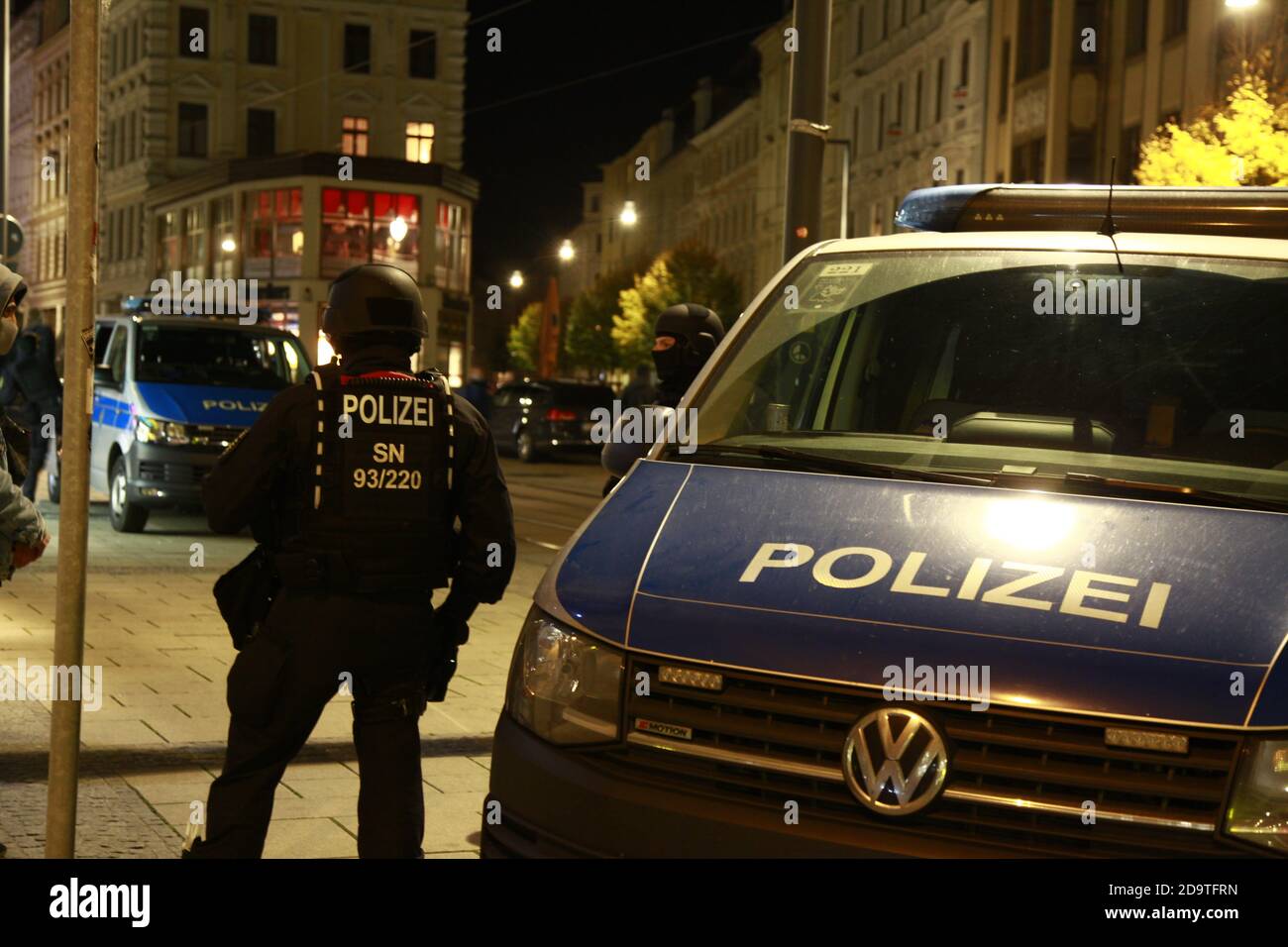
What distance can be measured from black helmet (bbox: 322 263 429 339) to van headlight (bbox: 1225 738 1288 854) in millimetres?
2200

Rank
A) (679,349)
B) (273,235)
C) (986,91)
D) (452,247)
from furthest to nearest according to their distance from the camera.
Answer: (452,247) < (273,235) < (986,91) < (679,349)

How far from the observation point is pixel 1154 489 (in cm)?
383

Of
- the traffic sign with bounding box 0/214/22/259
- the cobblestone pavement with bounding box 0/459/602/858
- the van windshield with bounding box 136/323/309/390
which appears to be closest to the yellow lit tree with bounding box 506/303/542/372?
the traffic sign with bounding box 0/214/22/259

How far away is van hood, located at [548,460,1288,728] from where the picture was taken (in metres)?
3.23

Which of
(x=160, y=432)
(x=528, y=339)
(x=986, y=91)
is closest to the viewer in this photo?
(x=160, y=432)

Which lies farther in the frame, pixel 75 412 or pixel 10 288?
pixel 10 288

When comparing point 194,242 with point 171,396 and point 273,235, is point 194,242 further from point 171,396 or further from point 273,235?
point 171,396

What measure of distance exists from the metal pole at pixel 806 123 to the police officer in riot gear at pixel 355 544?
599cm

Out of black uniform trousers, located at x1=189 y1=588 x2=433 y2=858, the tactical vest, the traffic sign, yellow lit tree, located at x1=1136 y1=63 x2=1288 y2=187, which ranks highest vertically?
yellow lit tree, located at x1=1136 y1=63 x2=1288 y2=187

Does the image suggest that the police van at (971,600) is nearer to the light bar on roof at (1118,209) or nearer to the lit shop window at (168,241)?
the light bar on roof at (1118,209)

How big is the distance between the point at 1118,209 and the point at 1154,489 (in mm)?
1427

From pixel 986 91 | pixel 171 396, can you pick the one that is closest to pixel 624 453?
pixel 171 396

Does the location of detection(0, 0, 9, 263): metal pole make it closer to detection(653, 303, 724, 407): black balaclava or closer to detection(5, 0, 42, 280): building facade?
detection(653, 303, 724, 407): black balaclava
